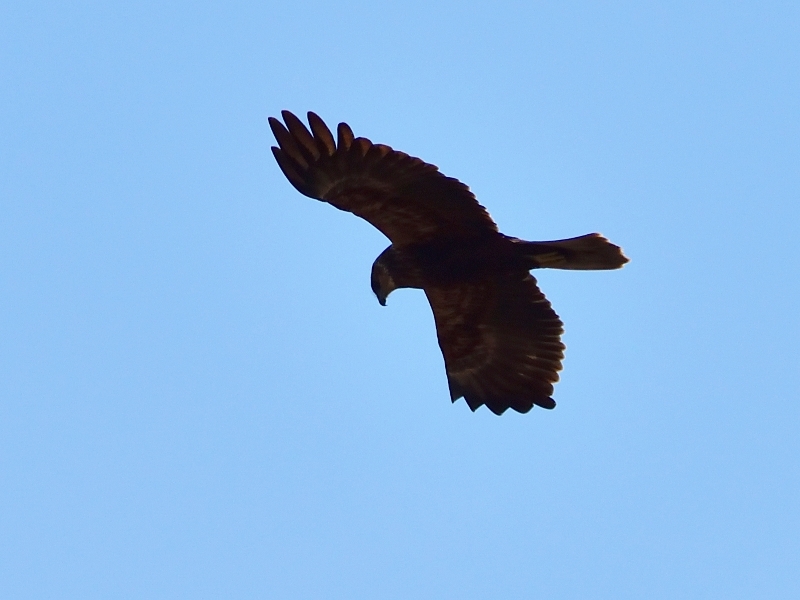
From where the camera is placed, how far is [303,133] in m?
10.9

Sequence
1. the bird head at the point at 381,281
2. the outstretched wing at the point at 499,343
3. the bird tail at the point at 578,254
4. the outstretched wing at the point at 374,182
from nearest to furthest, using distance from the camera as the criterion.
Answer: the outstretched wing at the point at 374,182
the bird tail at the point at 578,254
the bird head at the point at 381,281
the outstretched wing at the point at 499,343

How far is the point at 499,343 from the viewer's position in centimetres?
1227

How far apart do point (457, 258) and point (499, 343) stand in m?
1.08

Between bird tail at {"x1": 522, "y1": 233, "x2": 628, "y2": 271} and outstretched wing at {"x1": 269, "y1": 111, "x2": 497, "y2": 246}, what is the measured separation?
0.42 m

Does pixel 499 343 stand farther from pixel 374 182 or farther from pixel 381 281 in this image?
pixel 374 182

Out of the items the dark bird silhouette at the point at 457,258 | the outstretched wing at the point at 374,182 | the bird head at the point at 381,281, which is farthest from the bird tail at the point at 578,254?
the bird head at the point at 381,281

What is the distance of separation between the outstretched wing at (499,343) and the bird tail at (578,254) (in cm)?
46

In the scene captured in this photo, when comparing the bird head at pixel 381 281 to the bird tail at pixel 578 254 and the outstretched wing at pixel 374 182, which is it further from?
the bird tail at pixel 578 254

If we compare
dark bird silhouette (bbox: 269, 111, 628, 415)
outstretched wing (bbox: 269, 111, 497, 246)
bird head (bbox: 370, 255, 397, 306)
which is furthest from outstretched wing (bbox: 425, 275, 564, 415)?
outstretched wing (bbox: 269, 111, 497, 246)

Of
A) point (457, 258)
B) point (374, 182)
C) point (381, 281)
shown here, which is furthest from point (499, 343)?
point (374, 182)

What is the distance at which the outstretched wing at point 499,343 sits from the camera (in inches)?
472

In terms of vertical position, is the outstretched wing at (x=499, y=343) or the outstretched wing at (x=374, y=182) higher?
the outstretched wing at (x=374, y=182)

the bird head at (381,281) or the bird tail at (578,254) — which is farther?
the bird head at (381,281)

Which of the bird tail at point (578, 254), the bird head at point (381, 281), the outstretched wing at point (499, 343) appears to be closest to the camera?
the bird tail at point (578, 254)
